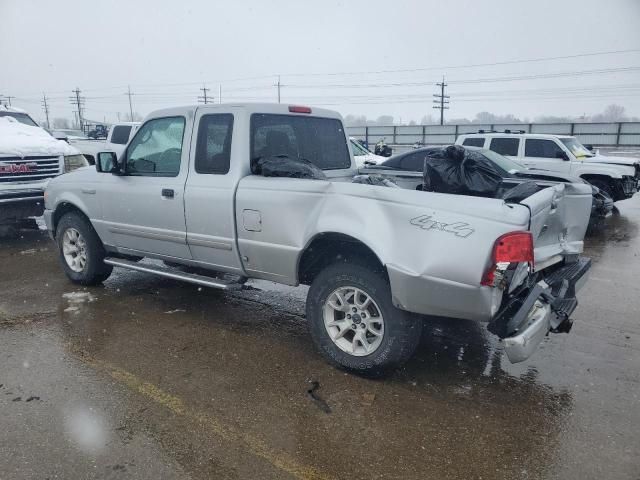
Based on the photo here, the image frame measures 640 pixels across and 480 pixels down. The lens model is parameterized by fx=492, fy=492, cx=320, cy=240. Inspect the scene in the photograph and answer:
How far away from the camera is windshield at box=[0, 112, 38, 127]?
32.6ft

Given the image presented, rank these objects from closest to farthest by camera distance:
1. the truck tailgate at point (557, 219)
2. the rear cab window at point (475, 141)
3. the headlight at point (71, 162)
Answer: the truck tailgate at point (557, 219)
the headlight at point (71, 162)
the rear cab window at point (475, 141)

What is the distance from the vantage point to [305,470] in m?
2.63

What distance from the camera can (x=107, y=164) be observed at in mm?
5051

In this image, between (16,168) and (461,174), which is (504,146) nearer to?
(461,174)

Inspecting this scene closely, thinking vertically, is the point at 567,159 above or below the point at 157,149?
below

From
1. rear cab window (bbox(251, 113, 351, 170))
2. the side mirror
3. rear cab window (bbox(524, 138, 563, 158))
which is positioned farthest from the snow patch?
rear cab window (bbox(524, 138, 563, 158))

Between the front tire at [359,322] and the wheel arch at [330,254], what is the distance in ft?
0.34

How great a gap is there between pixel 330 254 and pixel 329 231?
379mm

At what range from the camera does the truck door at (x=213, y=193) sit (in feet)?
13.8

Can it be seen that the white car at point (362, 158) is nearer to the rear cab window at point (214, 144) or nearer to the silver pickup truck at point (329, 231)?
the silver pickup truck at point (329, 231)

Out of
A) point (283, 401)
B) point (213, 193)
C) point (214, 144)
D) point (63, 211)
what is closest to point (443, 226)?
point (283, 401)

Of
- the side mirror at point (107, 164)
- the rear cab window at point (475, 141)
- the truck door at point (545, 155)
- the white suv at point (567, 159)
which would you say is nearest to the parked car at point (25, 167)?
the side mirror at point (107, 164)

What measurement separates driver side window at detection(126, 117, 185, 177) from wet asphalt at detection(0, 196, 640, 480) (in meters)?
1.43

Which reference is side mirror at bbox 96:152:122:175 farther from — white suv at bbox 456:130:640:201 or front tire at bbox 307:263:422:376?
white suv at bbox 456:130:640:201
